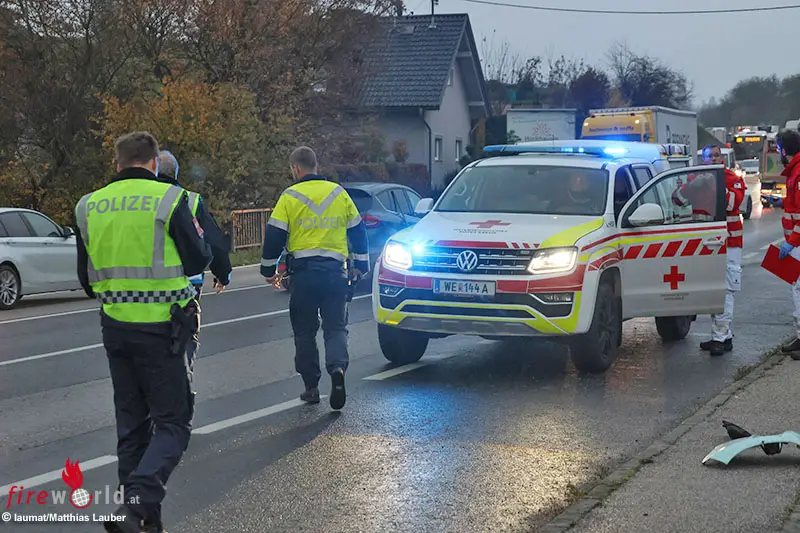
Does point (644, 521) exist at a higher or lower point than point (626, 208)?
lower

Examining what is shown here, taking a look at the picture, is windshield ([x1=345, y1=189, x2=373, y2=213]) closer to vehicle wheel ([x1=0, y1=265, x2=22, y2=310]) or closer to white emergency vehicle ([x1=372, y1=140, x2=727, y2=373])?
vehicle wheel ([x1=0, y1=265, x2=22, y2=310])

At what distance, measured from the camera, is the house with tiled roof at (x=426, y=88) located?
42594 millimetres

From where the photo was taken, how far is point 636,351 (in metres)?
11.2

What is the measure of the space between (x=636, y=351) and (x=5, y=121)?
643 inches

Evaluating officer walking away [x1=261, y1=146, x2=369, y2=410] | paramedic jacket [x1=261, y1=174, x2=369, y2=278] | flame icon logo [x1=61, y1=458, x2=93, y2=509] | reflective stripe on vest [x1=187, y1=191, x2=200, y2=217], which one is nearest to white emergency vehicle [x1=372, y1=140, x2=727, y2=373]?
paramedic jacket [x1=261, y1=174, x2=369, y2=278]

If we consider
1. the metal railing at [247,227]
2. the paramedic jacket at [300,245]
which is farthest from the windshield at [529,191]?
the metal railing at [247,227]

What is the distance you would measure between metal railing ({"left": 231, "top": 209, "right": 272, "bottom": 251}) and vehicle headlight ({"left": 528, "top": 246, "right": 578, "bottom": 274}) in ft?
54.2

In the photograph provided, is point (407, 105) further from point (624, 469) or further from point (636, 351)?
point (624, 469)

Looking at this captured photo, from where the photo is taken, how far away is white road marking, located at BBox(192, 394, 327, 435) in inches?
304

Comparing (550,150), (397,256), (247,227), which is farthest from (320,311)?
(247,227)

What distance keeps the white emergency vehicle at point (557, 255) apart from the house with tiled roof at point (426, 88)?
29414 millimetres

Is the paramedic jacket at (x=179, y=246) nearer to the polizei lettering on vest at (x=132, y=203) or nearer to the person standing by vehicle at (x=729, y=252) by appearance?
the polizei lettering on vest at (x=132, y=203)

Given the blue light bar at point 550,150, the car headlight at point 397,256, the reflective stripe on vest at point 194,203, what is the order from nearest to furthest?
the reflective stripe on vest at point 194,203, the car headlight at point 397,256, the blue light bar at point 550,150

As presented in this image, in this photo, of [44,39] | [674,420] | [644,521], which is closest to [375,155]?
[44,39]
